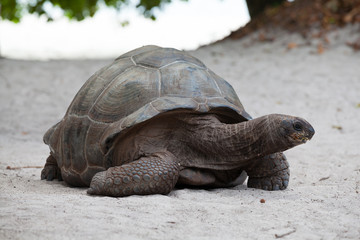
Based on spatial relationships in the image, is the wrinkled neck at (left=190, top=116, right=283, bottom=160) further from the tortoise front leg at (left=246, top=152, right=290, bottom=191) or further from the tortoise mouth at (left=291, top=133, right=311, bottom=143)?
the tortoise front leg at (left=246, top=152, right=290, bottom=191)

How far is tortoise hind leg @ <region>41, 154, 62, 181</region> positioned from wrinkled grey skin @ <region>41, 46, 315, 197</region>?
39 centimetres

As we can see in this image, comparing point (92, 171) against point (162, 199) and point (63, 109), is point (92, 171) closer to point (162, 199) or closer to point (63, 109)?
point (162, 199)

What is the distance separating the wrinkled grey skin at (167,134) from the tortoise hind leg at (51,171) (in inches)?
15.2

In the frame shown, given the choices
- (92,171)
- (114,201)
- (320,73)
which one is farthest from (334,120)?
(114,201)

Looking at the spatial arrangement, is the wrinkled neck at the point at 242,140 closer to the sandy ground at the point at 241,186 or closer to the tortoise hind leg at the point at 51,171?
the sandy ground at the point at 241,186

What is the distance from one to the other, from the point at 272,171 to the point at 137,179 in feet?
3.24

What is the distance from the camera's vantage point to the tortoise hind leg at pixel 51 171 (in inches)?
154

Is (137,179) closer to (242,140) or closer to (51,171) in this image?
(242,140)

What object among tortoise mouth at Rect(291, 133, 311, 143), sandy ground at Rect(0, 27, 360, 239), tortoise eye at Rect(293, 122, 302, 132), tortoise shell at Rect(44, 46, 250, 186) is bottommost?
sandy ground at Rect(0, 27, 360, 239)

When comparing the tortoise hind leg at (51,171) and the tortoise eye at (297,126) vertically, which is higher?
the tortoise eye at (297,126)

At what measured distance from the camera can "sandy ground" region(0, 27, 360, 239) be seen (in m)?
2.21

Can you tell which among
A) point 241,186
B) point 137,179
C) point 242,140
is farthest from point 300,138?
point 137,179

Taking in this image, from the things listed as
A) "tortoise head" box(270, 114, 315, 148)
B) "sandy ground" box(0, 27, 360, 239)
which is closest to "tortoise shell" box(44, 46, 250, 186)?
"sandy ground" box(0, 27, 360, 239)

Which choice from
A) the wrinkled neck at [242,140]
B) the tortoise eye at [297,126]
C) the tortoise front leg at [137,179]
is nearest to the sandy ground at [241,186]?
the tortoise front leg at [137,179]
